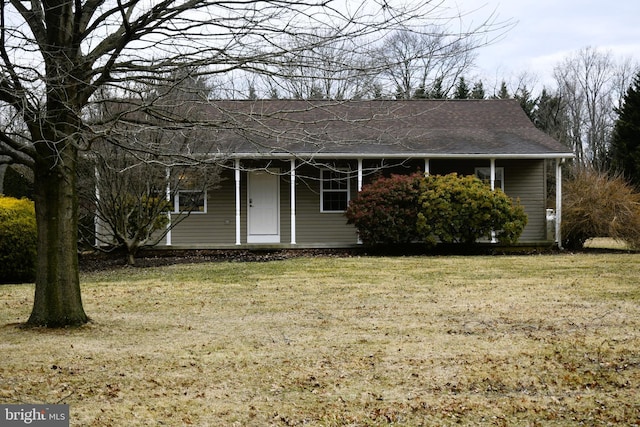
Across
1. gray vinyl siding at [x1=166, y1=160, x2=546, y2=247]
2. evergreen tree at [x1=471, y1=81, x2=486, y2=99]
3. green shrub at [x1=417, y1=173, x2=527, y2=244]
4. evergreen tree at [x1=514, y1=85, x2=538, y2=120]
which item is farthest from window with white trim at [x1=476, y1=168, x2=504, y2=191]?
evergreen tree at [x1=514, y1=85, x2=538, y2=120]

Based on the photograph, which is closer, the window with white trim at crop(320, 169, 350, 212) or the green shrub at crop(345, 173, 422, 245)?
the green shrub at crop(345, 173, 422, 245)

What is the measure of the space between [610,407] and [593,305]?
5039 mm

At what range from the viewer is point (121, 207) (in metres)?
16.9

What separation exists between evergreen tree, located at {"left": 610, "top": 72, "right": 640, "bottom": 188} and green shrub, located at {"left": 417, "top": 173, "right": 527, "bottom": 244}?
16.3m

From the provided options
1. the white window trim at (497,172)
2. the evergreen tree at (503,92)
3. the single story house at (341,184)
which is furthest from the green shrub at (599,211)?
the evergreen tree at (503,92)

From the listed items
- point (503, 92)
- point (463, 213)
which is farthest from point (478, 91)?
point (463, 213)

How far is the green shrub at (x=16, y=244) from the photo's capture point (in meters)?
14.6

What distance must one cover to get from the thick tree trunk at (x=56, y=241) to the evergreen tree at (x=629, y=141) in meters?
29.3

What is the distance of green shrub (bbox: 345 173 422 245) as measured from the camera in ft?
61.8

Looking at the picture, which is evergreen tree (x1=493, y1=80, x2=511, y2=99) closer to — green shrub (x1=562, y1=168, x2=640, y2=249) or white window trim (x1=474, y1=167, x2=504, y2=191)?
white window trim (x1=474, y1=167, x2=504, y2=191)

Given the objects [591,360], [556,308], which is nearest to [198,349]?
[591,360]

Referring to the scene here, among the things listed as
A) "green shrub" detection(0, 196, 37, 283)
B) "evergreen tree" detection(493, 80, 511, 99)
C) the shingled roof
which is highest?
"evergreen tree" detection(493, 80, 511, 99)

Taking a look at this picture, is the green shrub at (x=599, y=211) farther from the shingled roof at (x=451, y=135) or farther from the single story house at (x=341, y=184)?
the shingled roof at (x=451, y=135)

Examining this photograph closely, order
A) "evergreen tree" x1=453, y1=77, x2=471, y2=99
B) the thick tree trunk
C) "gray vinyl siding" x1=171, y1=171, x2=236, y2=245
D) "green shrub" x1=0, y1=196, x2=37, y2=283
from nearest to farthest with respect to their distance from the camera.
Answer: the thick tree trunk
"green shrub" x1=0, y1=196, x2=37, y2=283
"gray vinyl siding" x1=171, y1=171, x2=236, y2=245
"evergreen tree" x1=453, y1=77, x2=471, y2=99
